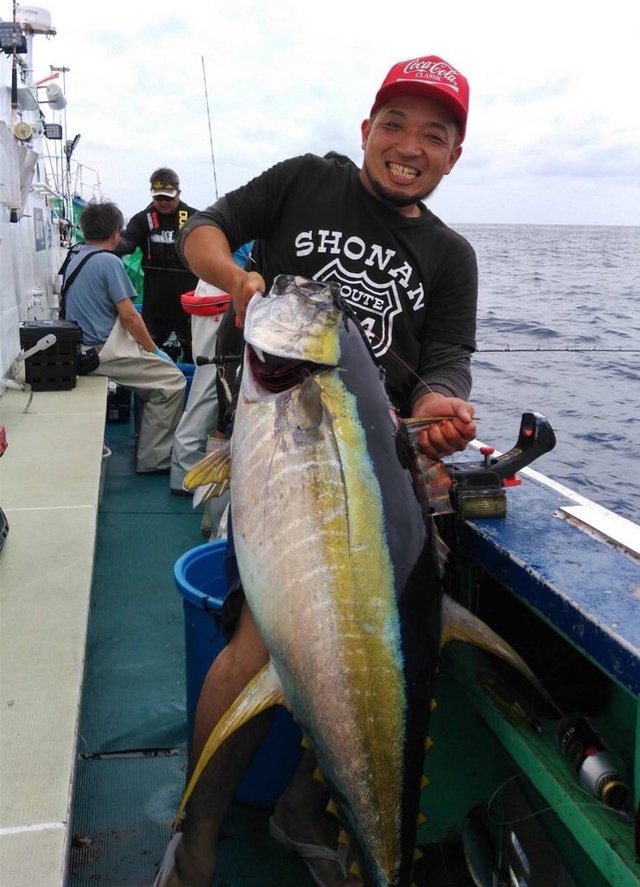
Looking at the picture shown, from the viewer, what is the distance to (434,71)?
230 cm

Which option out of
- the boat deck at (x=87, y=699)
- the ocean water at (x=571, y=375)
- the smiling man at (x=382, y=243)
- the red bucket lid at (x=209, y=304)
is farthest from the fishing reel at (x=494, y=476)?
the ocean water at (x=571, y=375)

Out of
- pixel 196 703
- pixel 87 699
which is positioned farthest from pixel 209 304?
pixel 196 703

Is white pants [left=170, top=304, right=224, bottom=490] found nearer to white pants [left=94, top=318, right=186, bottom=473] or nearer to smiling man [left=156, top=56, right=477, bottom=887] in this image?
white pants [left=94, top=318, right=186, bottom=473]

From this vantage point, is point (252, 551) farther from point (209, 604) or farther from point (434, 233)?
point (434, 233)

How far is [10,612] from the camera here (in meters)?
2.65

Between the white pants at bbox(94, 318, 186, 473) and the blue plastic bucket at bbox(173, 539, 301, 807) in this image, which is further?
the white pants at bbox(94, 318, 186, 473)

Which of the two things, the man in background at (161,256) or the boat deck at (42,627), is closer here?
the boat deck at (42,627)

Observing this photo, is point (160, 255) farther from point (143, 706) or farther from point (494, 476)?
point (494, 476)

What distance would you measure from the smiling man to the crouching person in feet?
11.4

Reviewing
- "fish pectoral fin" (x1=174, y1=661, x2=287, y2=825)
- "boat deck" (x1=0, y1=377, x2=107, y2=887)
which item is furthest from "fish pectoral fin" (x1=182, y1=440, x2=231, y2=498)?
"boat deck" (x1=0, y1=377, x2=107, y2=887)

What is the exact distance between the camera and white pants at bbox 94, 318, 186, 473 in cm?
584

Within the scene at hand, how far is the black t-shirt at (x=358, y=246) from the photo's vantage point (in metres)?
2.38

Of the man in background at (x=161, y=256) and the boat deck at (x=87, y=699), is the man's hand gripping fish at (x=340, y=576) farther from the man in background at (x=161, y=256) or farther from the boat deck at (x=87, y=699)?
the man in background at (x=161, y=256)

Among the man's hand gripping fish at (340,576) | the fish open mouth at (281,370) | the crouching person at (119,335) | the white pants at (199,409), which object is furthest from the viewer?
the crouching person at (119,335)
